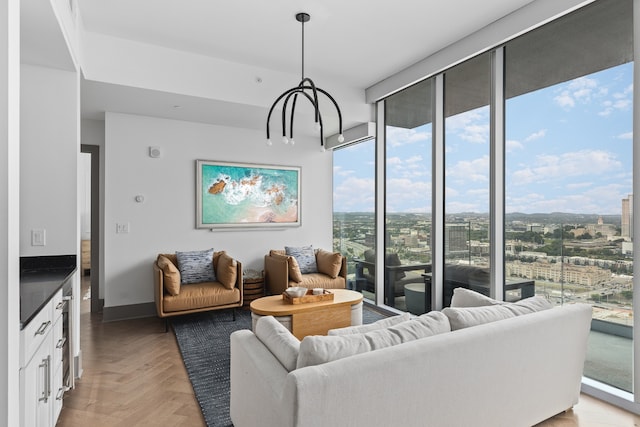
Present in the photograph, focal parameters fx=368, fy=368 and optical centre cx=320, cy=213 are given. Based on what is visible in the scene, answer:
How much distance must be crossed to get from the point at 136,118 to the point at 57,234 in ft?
6.98

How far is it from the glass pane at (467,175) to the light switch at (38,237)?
344 cm

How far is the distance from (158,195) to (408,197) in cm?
297

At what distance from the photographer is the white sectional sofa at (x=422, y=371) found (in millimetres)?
1376

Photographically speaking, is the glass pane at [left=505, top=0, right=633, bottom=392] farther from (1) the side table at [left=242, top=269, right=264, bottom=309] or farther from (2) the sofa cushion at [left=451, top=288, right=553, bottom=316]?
(1) the side table at [left=242, top=269, right=264, bottom=309]

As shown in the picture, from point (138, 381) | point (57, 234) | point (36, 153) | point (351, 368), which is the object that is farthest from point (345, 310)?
point (36, 153)

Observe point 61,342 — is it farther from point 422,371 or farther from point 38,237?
point 422,371

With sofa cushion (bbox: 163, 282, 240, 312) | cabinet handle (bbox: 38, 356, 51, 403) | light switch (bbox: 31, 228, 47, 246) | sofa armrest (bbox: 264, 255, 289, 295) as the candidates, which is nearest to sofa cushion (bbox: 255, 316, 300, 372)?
cabinet handle (bbox: 38, 356, 51, 403)

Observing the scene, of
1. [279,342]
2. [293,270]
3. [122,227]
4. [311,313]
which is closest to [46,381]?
[279,342]

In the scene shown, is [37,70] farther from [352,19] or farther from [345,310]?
[345,310]

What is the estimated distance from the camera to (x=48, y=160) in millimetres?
2578

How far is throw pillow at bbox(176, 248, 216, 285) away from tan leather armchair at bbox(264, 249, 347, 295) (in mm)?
733

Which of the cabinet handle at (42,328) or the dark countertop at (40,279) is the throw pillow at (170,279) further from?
the cabinet handle at (42,328)

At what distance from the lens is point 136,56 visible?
339cm

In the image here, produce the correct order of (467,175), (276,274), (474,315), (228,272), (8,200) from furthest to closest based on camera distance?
(276,274) < (228,272) < (467,175) < (474,315) < (8,200)
